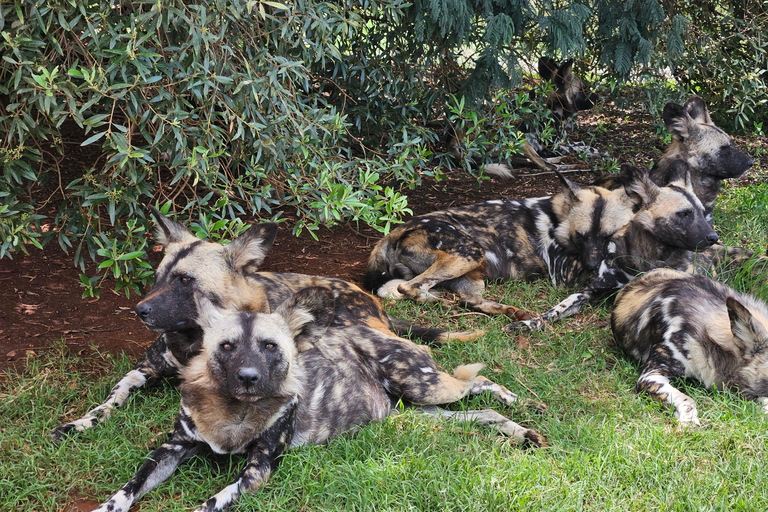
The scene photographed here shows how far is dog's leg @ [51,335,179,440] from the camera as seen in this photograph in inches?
128

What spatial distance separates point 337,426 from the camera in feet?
10.1

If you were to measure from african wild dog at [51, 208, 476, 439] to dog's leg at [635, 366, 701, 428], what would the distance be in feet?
4.84

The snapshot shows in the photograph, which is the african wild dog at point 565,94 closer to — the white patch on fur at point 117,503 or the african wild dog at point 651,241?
the african wild dog at point 651,241

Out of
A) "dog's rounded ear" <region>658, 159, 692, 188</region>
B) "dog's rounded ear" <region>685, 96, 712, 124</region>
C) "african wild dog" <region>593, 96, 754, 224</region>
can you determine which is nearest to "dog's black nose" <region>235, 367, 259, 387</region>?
"dog's rounded ear" <region>658, 159, 692, 188</region>

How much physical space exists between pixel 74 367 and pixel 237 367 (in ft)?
4.74

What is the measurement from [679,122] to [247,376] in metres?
4.53

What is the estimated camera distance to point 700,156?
578 cm

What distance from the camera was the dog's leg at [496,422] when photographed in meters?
3.08

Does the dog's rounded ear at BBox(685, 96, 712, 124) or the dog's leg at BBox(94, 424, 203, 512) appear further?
the dog's rounded ear at BBox(685, 96, 712, 124)

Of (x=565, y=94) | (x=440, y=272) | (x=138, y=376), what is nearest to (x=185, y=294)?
(x=138, y=376)

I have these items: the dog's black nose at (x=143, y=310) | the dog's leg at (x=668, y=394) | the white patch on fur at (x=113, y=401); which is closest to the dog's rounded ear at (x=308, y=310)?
the dog's black nose at (x=143, y=310)

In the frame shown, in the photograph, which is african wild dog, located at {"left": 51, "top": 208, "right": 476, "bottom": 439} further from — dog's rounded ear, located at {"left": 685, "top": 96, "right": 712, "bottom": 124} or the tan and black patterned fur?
dog's rounded ear, located at {"left": 685, "top": 96, "right": 712, "bottom": 124}

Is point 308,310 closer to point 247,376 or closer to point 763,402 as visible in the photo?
point 247,376

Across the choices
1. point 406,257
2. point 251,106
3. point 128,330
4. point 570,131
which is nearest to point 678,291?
point 406,257
